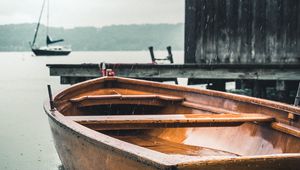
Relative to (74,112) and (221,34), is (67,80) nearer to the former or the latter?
(221,34)

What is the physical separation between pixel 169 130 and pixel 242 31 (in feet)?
24.4

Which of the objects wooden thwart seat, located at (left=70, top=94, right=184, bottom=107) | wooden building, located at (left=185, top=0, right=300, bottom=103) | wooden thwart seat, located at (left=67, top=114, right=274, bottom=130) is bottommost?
wooden thwart seat, located at (left=70, top=94, right=184, bottom=107)

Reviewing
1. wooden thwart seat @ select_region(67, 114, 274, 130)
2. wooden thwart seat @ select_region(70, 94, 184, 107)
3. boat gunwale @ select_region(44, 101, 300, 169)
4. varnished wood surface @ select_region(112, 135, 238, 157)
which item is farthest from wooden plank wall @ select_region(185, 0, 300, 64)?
boat gunwale @ select_region(44, 101, 300, 169)

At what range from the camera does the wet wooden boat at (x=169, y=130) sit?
3.28 metres

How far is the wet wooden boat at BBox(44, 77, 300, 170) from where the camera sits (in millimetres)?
3277

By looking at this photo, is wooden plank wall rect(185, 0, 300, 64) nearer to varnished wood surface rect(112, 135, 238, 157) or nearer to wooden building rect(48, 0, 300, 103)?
wooden building rect(48, 0, 300, 103)

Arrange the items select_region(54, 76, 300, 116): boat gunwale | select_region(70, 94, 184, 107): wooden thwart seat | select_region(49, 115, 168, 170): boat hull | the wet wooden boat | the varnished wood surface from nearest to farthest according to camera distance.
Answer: the wet wooden boat, select_region(49, 115, 168, 170): boat hull, select_region(54, 76, 300, 116): boat gunwale, the varnished wood surface, select_region(70, 94, 184, 107): wooden thwart seat

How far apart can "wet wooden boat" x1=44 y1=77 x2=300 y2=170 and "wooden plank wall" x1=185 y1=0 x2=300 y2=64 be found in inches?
231

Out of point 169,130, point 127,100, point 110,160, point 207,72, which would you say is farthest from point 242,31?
point 110,160

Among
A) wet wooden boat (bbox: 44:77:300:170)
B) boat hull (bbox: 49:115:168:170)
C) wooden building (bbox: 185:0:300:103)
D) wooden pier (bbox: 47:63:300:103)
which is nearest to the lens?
wet wooden boat (bbox: 44:77:300:170)

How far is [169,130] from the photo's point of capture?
6.97 metres

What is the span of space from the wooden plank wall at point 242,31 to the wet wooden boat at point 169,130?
5.86 m

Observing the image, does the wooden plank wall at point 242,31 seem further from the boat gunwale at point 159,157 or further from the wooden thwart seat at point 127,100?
the boat gunwale at point 159,157

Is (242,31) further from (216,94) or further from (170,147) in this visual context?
(170,147)
